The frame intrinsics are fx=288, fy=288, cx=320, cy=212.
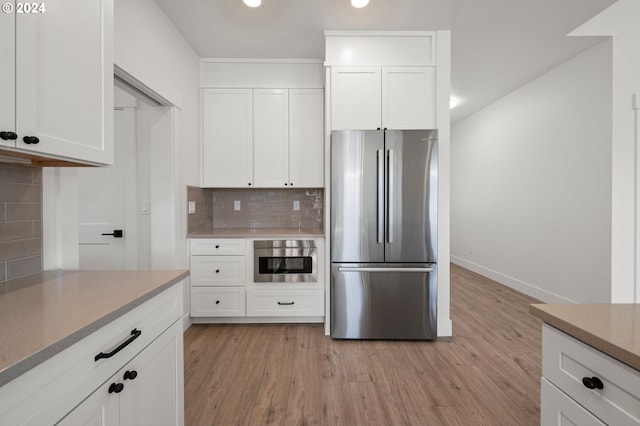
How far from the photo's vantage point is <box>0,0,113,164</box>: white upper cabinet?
2.94 ft

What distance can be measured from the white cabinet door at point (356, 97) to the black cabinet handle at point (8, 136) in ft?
7.12

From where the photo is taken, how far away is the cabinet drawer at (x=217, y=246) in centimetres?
284

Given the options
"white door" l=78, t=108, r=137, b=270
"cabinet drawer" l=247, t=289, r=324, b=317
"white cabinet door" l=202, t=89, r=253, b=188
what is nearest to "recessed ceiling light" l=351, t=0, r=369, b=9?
"white cabinet door" l=202, t=89, r=253, b=188

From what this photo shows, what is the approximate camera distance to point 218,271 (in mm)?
2861

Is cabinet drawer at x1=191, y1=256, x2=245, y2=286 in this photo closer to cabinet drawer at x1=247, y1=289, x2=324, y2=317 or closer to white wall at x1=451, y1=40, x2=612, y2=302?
cabinet drawer at x1=247, y1=289, x2=324, y2=317

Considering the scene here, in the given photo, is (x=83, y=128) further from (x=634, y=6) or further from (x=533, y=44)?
(x=634, y=6)

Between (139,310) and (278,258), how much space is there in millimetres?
1869

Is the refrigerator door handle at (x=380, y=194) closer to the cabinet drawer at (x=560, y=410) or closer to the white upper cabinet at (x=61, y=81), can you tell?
the cabinet drawer at (x=560, y=410)

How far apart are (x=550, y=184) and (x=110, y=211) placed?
4900 millimetres

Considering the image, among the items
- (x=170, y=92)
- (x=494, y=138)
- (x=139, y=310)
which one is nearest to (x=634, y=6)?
(x=494, y=138)

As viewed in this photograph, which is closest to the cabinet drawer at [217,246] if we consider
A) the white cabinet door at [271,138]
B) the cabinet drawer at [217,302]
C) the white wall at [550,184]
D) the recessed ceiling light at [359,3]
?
the cabinet drawer at [217,302]

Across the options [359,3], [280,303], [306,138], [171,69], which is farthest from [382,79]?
[280,303]

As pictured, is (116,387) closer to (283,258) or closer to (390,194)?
(283,258)

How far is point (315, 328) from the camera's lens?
2850 millimetres
